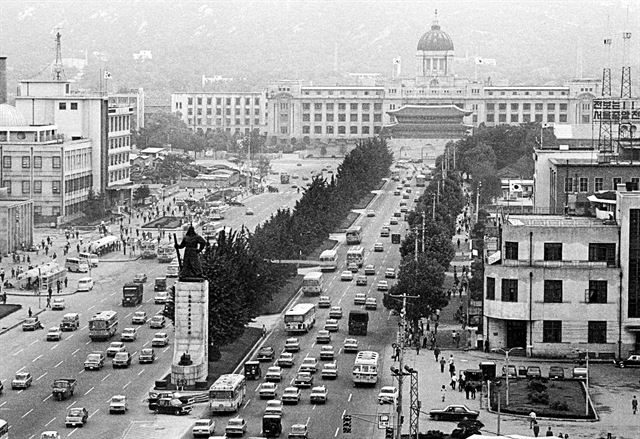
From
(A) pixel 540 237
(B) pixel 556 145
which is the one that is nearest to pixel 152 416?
(A) pixel 540 237

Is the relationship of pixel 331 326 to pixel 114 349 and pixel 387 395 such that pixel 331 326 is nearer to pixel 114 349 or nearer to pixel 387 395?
pixel 114 349

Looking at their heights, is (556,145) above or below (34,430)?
above

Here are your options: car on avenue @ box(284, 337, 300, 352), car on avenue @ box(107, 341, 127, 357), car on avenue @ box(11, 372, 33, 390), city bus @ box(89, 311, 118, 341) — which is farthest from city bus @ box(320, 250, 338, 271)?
car on avenue @ box(11, 372, 33, 390)

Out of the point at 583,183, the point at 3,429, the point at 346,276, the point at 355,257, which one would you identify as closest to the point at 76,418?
the point at 3,429

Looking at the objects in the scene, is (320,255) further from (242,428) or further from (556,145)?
(242,428)

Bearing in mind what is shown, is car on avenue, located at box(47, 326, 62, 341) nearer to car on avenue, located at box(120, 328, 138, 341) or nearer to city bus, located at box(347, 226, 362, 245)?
car on avenue, located at box(120, 328, 138, 341)

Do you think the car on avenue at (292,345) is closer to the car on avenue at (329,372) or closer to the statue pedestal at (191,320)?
the car on avenue at (329,372)
